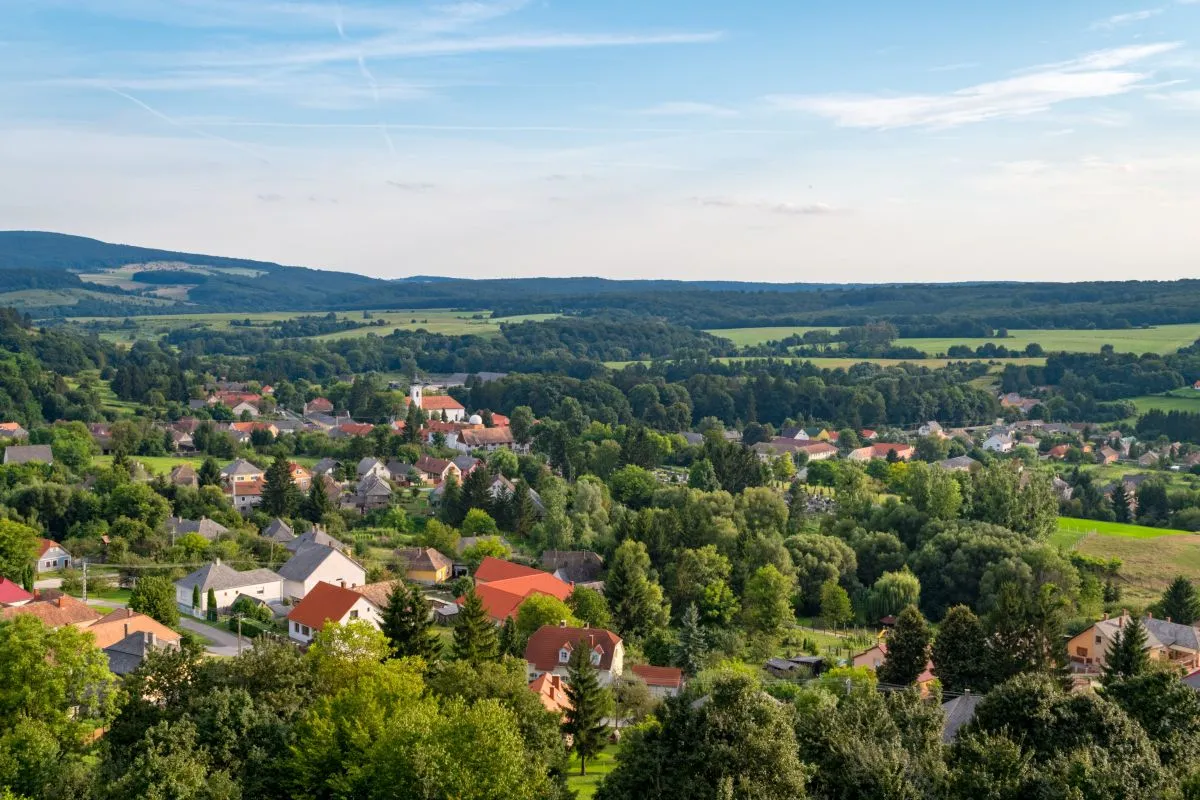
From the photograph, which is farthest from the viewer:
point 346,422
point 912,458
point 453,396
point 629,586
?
point 453,396

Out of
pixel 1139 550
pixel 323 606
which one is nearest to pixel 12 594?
pixel 323 606

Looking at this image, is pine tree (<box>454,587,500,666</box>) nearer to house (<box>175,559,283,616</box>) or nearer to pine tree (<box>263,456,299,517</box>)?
house (<box>175,559,283,616</box>)

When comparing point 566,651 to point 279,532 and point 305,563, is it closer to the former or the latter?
point 305,563

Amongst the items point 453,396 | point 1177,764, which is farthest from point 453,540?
point 453,396

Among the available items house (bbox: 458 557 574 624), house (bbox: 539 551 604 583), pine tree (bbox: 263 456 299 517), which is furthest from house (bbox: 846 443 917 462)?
house (bbox: 458 557 574 624)

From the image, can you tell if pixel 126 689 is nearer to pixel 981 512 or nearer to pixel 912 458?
pixel 981 512
